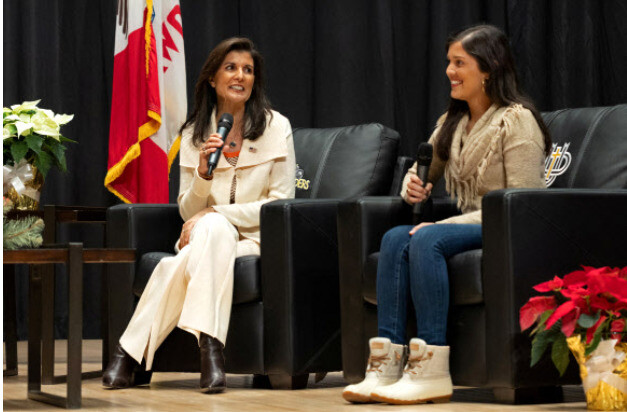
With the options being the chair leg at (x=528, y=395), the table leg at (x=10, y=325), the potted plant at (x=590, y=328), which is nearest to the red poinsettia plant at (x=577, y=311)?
the potted plant at (x=590, y=328)

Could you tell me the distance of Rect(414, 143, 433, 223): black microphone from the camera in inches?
104

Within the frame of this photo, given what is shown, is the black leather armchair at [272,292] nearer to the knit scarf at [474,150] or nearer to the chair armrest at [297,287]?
the chair armrest at [297,287]

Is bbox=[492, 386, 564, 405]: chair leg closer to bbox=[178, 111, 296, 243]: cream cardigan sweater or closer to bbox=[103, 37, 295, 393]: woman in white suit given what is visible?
bbox=[103, 37, 295, 393]: woman in white suit

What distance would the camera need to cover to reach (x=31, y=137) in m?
3.18

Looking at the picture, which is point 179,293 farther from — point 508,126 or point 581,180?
point 581,180

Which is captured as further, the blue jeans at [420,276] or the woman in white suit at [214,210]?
the woman in white suit at [214,210]

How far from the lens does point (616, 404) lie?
7.51 feet

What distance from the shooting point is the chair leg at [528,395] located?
2.43 m

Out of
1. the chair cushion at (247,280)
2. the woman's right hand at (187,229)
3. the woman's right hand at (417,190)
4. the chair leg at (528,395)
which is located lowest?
the chair leg at (528,395)

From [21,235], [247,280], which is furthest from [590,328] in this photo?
[21,235]

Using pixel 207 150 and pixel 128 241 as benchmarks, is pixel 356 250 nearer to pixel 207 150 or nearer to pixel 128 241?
pixel 207 150

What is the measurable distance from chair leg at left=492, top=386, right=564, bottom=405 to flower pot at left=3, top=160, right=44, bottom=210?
175 cm

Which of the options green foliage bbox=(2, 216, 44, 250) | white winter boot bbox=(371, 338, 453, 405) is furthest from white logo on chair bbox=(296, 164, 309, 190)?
green foliage bbox=(2, 216, 44, 250)

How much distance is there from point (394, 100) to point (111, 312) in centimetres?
222
